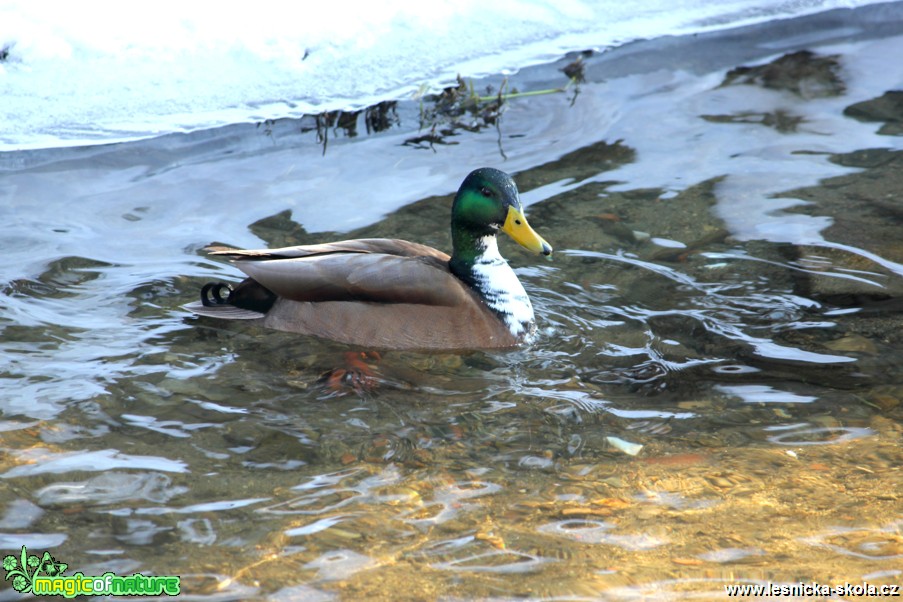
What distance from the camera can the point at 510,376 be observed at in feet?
17.8

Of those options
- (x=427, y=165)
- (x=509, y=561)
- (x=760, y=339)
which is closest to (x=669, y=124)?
(x=427, y=165)

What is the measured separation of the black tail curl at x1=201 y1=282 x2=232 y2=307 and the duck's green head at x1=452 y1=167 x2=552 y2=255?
1.37 meters

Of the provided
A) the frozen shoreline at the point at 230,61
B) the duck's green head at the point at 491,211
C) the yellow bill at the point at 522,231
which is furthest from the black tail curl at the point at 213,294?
the frozen shoreline at the point at 230,61

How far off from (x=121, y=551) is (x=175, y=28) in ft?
19.7

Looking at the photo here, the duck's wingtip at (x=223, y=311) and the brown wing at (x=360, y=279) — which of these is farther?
the duck's wingtip at (x=223, y=311)

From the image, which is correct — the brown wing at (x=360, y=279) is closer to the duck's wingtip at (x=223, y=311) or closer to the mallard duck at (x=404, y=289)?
the mallard duck at (x=404, y=289)

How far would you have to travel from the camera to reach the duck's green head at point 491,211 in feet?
19.1

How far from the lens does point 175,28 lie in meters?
8.83

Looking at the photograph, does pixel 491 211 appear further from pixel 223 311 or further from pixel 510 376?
pixel 223 311

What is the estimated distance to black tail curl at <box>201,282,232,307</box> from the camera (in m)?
5.85

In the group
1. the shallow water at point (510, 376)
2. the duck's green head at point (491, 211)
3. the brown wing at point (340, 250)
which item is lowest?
the shallow water at point (510, 376)

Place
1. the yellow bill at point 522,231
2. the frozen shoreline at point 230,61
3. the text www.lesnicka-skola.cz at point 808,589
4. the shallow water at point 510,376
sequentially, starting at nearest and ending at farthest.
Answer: the text www.lesnicka-skola.cz at point 808,589, the shallow water at point 510,376, the yellow bill at point 522,231, the frozen shoreline at point 230,61

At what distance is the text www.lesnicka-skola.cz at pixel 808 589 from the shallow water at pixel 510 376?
0.13 feet

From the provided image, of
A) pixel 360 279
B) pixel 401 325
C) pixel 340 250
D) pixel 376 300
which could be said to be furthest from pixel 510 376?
pixel 340 250
